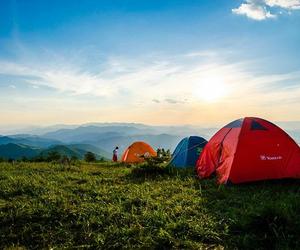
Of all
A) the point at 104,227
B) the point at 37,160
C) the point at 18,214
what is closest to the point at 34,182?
the point at 18,214

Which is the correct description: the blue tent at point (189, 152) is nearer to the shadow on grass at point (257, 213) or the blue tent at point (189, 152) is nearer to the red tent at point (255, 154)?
the red tent at point (255, 154)

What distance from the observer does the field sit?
7.28 metres

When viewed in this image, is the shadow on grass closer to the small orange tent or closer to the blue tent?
the blue tent

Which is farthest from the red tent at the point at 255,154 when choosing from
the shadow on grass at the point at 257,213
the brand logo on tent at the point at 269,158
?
the shadow on grass at the point at 257,213

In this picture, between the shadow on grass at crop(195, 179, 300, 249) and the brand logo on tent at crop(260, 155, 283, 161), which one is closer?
the shadow on grass at crop(195, 179, 300, 249)

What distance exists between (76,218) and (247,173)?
7.31 m

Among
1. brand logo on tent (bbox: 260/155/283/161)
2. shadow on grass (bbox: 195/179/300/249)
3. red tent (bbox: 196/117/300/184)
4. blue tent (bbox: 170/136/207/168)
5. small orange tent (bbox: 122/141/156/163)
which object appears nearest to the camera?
shadow on grass (bbox: 195/179/300/249)

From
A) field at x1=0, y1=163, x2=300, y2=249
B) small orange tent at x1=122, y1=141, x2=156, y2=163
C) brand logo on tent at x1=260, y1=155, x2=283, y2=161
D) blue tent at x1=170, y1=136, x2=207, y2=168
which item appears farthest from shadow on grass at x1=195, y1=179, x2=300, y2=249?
small orange tent at x1=122, y1=141, x2=156, y2=163

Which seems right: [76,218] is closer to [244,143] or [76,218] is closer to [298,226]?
[298,226]

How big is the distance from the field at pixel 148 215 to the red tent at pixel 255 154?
52cm

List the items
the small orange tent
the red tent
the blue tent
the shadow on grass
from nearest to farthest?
the shadow on grass
the red tent
the blue tent
the small orange tent

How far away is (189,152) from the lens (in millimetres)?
20734

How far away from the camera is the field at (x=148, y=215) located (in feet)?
23.9

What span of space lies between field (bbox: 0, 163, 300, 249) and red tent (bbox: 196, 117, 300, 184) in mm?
519
